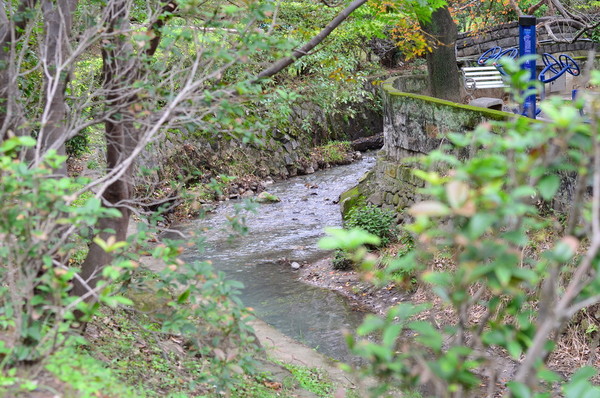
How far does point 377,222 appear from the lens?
10.8m

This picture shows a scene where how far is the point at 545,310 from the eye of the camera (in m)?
2.21

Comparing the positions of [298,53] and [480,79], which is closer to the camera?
[298,53]

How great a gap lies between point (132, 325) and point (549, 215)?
517 cm

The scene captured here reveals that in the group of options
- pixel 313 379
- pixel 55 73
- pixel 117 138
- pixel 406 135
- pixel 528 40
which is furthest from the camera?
pixel 406 135

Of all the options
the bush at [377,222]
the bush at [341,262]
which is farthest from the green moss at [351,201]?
the bush at [341,262]

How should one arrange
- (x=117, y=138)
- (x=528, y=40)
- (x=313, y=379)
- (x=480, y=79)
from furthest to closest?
(x=480, y=79)
(x=528, y=40)
(x=313, y=379)
(x=117, y=138)

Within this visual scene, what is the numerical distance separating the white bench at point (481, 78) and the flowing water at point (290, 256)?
3.81 m

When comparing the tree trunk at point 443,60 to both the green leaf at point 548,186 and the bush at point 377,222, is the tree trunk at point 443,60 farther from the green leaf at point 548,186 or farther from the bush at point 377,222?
the green leaf at point 548,186

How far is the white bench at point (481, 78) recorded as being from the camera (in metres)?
12.8

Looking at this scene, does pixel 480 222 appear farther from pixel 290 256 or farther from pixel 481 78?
pixel 481 78

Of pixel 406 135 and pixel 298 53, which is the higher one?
pixel 298 53

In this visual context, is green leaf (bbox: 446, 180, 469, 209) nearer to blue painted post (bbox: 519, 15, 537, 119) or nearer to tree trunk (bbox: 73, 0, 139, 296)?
tree trunk (bbox: 73, 0, 139, 296)

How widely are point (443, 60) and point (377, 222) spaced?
3.66 metres

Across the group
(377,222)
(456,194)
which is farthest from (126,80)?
(377,222)
